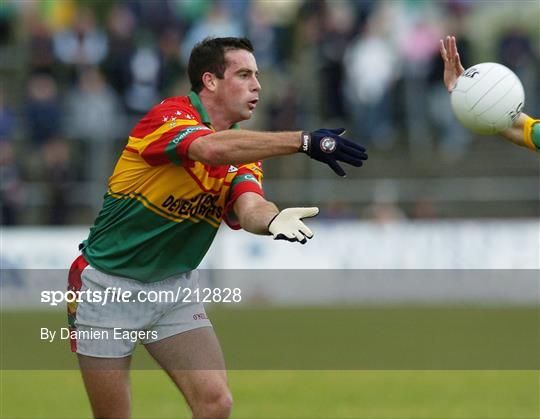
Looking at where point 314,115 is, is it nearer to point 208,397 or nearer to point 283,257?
point 283,257

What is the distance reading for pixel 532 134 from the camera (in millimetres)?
8023

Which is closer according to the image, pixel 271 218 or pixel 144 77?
pixel 271 218

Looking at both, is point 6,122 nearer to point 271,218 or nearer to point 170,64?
point 170,64

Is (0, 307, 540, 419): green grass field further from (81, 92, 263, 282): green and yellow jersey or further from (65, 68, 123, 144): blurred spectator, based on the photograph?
(65, 68, 123, 144): blurred spectator

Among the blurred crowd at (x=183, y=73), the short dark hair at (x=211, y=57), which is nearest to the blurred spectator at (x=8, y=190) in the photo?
the blurred crowd at (x=183, y=73)

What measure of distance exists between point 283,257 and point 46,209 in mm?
4426

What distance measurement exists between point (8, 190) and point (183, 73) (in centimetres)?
380

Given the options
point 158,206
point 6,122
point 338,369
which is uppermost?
point 6,122

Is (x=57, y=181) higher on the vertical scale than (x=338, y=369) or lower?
higher

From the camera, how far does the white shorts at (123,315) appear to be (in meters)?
7.47

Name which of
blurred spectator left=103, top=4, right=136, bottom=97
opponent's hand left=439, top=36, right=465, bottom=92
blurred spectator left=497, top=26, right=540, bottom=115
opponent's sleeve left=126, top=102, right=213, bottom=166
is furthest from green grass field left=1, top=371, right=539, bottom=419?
blurred spectator left=497, top=26, right=540, bottom=115

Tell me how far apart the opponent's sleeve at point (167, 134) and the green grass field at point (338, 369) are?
408 centimetres

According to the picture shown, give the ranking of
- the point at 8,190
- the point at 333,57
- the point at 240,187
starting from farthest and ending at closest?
the point at 333,57, the point at 8,190, the point at 240,187

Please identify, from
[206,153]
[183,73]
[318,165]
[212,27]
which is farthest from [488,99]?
[318,165]
